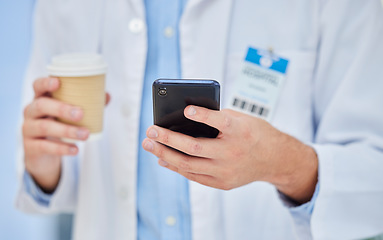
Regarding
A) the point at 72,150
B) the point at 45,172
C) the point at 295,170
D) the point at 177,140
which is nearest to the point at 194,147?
the point at 177,140

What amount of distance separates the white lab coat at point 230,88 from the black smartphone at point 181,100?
258 mm

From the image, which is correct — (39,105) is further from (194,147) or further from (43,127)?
(194,147)

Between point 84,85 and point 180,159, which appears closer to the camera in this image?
point 180,159

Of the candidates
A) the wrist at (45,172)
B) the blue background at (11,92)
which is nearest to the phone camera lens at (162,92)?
the wrist at (45,172)

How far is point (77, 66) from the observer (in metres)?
0.63

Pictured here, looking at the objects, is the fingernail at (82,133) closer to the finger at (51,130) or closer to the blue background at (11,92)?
the finger at (51,130)

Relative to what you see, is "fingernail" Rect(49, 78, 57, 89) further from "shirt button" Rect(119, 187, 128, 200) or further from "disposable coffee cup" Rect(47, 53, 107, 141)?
"shirt button" Rect(119, 187, 128, 200)

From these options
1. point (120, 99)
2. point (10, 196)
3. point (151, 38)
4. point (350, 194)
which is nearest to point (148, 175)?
point (120, 99)

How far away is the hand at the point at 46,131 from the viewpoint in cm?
66

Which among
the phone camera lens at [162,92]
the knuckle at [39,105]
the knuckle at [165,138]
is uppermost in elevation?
the phone camera lens at [162,92]

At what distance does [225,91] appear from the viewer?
0.76 meters

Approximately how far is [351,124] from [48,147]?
0.55 meters

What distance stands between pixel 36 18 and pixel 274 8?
1.73 ft

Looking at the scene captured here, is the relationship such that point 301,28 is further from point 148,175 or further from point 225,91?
point 148,175
